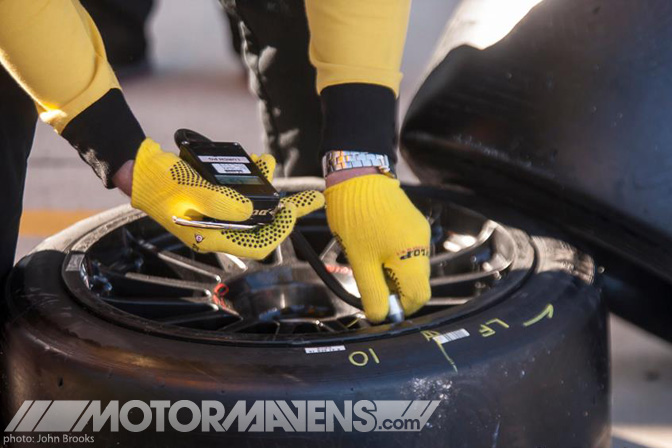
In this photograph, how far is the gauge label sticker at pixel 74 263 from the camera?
1.42 m

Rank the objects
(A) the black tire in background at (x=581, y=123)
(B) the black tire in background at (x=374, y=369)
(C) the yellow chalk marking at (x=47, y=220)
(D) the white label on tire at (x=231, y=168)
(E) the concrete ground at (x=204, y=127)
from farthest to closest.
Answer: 1. (C) the yellow chalk marking at (x=47, y=220)
2. (E) the concrete ground at (x=204, y=127)
3. (A) the black tire in background at (x=581, y=123)
4. (D) the white label on tire at (x=231, y=168)
5. (B) the black tire in background at (x=374, y=369)

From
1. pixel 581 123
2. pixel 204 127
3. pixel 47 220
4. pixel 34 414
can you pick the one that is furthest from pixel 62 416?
pixel 204 127

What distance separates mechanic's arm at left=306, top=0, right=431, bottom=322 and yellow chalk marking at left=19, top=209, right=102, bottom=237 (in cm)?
157

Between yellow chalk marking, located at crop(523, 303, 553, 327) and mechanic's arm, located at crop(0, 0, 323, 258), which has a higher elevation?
mechanic's arm, located at crop(0, 0, 323, 258)

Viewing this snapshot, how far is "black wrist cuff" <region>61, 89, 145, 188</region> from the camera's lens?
1345 mm

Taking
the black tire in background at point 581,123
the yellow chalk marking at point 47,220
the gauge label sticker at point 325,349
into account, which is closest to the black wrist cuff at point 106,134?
the gauge label sticker at point 325,349

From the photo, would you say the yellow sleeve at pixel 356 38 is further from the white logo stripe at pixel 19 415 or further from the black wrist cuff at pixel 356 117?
the white logo stripe at pixel 19 415

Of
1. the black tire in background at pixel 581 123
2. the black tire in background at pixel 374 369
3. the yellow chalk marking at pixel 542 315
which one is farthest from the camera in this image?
the black tire in background at pixel 581 123

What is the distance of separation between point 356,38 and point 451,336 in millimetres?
494

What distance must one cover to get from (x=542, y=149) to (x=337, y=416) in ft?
2.21

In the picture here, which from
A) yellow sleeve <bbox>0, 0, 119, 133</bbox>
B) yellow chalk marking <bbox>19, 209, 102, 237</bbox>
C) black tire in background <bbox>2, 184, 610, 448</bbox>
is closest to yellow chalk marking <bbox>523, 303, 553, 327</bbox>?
black tire in background <bbox>2, 184, 610, 448</bbox>

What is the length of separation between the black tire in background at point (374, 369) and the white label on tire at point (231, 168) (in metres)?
0.28

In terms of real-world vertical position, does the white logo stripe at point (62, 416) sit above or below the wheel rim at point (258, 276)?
above

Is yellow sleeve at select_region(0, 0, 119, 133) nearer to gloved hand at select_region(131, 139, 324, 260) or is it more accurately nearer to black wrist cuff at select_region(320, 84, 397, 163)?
gloved hand at select_region(131, 139, 324, 260)
